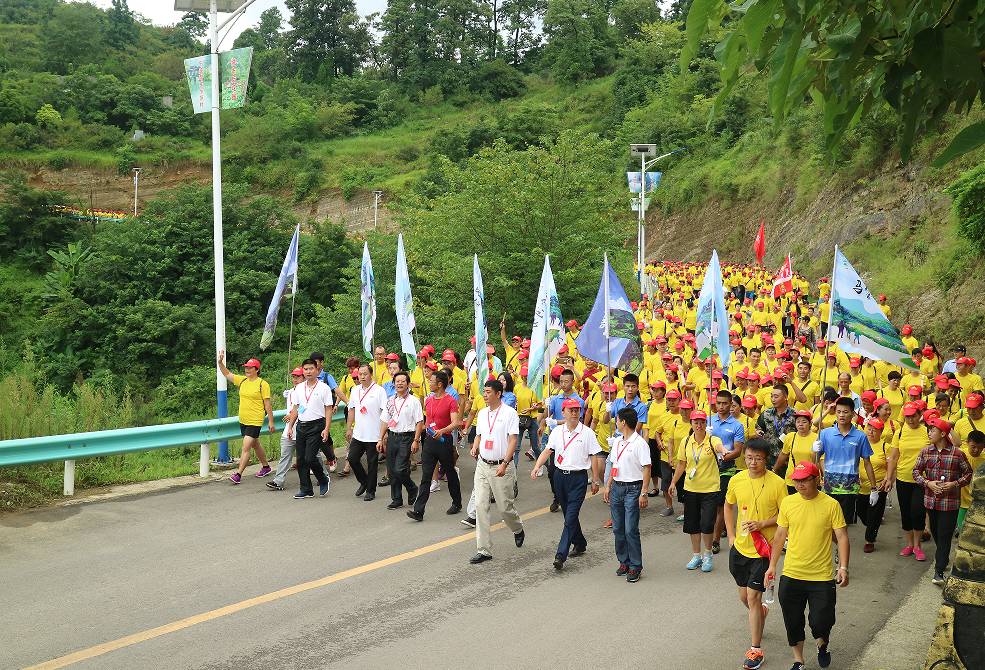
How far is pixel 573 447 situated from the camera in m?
9.48

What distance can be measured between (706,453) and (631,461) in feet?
2.48

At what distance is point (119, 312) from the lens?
110 feet

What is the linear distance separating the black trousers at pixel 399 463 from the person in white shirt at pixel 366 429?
0.45 meters

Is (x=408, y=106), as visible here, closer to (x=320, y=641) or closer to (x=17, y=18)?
(x=17, y=18)

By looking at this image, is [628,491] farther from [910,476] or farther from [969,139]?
[969,139]

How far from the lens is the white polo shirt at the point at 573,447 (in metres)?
9.43

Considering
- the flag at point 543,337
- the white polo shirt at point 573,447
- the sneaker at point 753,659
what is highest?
Answer: the flag at point 543,337

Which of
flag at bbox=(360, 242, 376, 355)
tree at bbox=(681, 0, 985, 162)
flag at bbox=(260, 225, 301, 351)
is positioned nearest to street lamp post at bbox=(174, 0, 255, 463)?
flag at bbox=(260, 225, 301, 351)

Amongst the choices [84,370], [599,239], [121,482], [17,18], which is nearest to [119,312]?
[84,370]

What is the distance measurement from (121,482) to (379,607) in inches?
222

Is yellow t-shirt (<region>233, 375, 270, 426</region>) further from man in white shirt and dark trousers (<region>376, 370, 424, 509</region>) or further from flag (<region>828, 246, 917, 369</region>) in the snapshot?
A: flag (<region>828, 246, 917, 369</region>)

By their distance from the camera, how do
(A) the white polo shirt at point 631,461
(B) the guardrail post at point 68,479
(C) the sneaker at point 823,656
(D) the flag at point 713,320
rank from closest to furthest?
(C) the sneaker at point 823,656, (A) the white polo shirt at point 631,461, (D) the flag at point 713,320, (B) the guardrail post at point 68,479

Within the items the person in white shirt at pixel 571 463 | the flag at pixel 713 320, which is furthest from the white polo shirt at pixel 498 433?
the flag at pixel 713 320

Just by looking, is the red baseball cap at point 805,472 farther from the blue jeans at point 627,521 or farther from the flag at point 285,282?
the flag at point 285,282
